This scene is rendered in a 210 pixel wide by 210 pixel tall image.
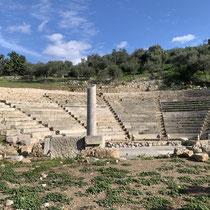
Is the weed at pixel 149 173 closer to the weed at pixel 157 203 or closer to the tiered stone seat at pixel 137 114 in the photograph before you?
the weed at pixel 157 203

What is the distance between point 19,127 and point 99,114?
27.4 feet

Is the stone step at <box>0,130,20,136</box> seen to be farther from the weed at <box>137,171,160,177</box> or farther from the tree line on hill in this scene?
the tree line on hill

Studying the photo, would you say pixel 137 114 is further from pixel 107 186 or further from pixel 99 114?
pixel 107 186

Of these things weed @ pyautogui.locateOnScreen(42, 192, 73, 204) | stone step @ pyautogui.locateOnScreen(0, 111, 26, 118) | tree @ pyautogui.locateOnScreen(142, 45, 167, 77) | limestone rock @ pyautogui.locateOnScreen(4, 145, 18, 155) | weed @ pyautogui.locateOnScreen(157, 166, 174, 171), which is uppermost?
tree @ pyautogui.locateOnScreen(142, 45, 167, 77)

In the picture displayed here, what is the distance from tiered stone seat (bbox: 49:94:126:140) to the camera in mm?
17000

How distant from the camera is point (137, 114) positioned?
69.4 feet

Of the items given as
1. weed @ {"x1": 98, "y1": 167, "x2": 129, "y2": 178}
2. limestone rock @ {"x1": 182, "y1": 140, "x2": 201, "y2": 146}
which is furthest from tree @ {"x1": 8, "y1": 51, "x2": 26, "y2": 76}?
weed @ {"x1": 98, "y1": 167, "x2": 129, "y2": 178}

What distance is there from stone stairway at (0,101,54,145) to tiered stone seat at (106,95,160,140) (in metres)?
7.57

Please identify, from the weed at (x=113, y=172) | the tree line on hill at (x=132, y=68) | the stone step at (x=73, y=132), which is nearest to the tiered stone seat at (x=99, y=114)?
the stone step at (x=73, y=132)

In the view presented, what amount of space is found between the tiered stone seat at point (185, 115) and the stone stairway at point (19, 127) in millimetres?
10258

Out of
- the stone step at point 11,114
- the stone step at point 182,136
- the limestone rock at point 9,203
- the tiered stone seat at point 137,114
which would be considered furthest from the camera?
the tiered stone seat at point 137,114

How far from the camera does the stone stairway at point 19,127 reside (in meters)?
11.4

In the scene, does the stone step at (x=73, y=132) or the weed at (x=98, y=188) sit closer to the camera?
the weed at (x=98, y=188)

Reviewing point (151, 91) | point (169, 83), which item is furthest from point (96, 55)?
point (151, 91)
